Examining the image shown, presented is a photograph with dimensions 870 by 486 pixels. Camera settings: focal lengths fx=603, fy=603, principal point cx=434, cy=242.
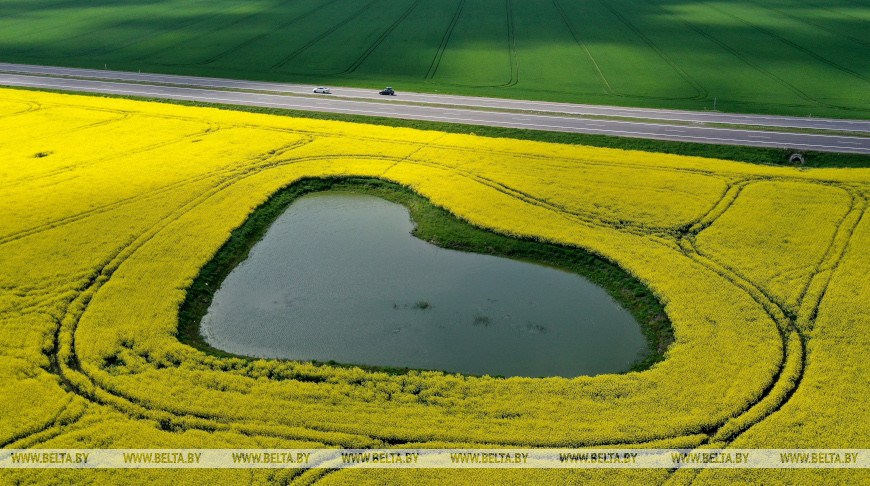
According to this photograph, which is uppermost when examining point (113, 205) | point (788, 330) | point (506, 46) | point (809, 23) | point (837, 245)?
point (809, 23)

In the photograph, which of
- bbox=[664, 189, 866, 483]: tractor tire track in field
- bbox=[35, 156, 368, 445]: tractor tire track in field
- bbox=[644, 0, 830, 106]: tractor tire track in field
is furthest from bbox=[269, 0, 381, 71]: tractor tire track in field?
bbox=[664, 189, 866, 483]: tractor tire track in field

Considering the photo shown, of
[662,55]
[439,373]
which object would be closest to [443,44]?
[662,55]

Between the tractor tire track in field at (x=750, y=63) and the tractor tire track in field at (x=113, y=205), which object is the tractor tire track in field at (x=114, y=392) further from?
the tractor tire track in field at (x=750, y=63)

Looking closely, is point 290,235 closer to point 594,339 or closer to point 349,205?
point 349,205

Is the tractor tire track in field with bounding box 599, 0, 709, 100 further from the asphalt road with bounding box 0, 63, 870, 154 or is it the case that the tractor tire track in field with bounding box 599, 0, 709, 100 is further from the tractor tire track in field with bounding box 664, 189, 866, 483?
the tractor tire track in field with bounding box 664, 189, 866, 483

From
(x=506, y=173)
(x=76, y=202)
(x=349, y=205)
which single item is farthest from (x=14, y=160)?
(x=506, y=173)

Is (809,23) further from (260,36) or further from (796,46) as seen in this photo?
(260,36)
